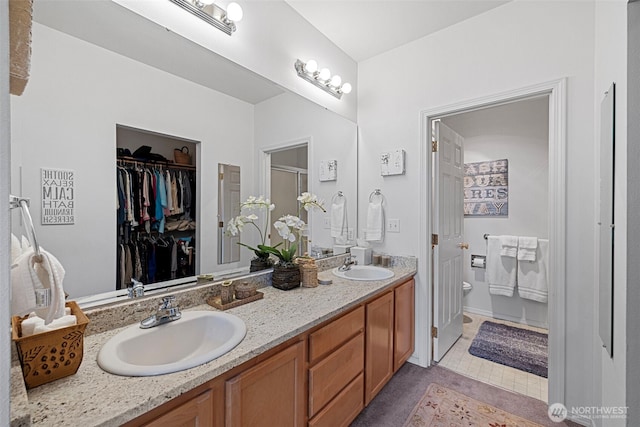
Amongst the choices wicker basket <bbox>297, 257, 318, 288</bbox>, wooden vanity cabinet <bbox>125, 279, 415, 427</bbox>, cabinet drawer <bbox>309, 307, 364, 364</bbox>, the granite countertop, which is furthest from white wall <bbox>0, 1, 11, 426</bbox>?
wicker basket <bbox>297, 257, 318, 288</bbox>

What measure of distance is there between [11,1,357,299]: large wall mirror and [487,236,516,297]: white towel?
2.76m

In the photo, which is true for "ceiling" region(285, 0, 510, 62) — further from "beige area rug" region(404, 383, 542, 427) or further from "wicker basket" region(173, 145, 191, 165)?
"beige area rug" region(404, 383, 542, 427)

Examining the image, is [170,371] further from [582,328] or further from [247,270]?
[582,328]

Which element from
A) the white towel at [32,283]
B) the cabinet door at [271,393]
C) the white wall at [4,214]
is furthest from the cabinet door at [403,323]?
the white wall at [4,214]

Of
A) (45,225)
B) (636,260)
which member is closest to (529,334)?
(636,260)

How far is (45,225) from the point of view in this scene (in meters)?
1.02

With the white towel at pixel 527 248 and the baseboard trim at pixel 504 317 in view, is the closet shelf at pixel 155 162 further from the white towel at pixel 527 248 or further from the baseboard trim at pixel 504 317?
the baseboard trim at pixel 504 317

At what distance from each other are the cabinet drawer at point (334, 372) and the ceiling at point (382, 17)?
2.14 metres

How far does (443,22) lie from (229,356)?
253cm

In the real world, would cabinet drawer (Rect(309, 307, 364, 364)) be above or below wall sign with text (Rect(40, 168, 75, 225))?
below

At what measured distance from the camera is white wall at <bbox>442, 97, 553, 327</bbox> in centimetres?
303

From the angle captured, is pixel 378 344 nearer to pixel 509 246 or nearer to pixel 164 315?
pixel 164 315

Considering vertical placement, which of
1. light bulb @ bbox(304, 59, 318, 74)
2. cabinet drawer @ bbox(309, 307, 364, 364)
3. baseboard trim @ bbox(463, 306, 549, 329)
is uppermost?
light bulb @ bbox(304, 59, 318, 74)

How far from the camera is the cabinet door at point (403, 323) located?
2.03 m
